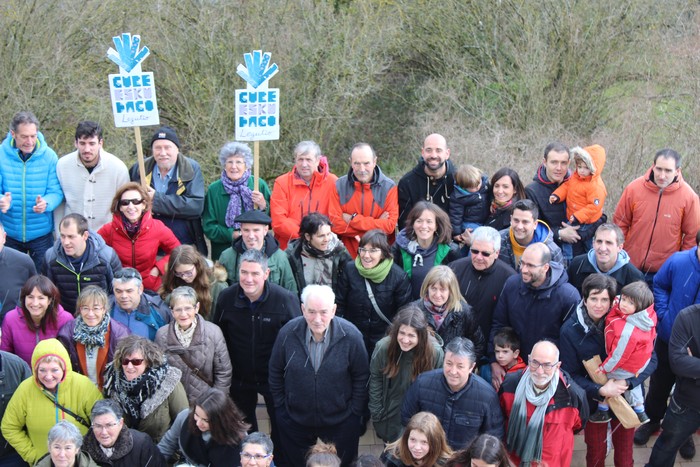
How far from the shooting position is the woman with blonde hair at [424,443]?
5.82 metres

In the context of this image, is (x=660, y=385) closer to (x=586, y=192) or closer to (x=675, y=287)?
(x=675, y=287)

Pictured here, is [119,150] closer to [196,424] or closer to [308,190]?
[308,190]

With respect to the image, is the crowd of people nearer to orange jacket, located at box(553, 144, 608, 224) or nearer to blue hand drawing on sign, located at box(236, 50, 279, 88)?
orange jacket, located at box(553, 144, 608, 224)

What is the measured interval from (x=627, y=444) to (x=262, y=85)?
4.63m

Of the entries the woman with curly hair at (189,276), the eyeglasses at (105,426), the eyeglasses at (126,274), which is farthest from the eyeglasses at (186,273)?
the eyeglasses at (105,426)

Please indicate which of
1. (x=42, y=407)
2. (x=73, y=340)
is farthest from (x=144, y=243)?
(x=42, y=407)

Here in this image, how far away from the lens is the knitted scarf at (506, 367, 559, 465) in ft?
20.4

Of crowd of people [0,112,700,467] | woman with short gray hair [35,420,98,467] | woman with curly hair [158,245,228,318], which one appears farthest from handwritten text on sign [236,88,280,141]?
woman with short gray hair [35,420,98,467]

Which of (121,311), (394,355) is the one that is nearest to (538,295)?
(394,355)

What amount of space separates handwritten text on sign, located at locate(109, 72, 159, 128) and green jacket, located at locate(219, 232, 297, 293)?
68.4 inches

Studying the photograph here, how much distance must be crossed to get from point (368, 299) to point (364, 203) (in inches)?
51.5

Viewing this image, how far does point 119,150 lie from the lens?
1240 cm

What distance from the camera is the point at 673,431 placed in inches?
274

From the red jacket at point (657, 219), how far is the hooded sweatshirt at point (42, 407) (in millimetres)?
4980
